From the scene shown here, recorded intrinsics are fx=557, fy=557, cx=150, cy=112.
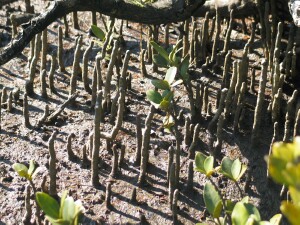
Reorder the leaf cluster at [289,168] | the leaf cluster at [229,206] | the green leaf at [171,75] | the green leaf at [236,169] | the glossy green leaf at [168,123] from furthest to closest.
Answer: the glossy green leaf at [168,123] < the green leaf at [171,75] < the green leaf at [236,169] < the leaf cluster at [229,206] < the leaf cluster at [289,168]

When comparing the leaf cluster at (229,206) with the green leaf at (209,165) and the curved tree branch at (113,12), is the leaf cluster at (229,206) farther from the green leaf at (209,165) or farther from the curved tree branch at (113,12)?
the curved tree branch at (113,12)

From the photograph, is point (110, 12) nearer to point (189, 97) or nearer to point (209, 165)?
point (189, 97)

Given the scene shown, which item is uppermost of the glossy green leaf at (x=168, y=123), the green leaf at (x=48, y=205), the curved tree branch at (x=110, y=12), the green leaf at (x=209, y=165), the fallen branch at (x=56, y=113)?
the curved tree branch at (x=110, y=12)

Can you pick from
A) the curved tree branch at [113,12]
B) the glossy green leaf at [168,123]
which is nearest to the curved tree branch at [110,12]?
the curved tree branch at [113,12]

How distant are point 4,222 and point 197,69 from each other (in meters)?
1.57

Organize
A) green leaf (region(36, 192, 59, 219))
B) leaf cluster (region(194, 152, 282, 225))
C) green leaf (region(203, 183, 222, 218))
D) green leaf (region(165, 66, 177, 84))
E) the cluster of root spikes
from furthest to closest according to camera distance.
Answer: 1. the cluster of root spikes
2. green leaf (region(165, 66, 177, 84))
3. green leaf (region(203, 183, 222, 218))
4. green leaf (region(36, 192, 59, 219))
5. leaf cluster (region(194, 152, 282, 225))

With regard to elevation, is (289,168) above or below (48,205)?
above

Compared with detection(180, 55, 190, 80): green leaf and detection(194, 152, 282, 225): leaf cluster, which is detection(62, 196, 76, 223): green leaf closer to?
detection(194, 152, 282, 225): leaf cluster

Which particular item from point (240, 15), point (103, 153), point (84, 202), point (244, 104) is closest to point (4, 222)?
point (84, 202)

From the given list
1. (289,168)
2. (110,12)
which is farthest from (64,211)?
(110,12)

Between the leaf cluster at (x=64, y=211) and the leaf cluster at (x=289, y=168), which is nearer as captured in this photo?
the leaf cluster at (x=289, y=168)

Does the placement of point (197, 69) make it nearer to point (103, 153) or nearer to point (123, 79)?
point (123, 79)

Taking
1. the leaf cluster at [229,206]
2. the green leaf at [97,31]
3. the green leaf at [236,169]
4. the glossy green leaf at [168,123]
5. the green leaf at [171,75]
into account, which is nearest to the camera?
the leaf cluster at [229,206]

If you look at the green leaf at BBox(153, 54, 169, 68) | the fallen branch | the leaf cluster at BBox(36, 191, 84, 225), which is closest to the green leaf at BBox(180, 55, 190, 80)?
the green leaf at BBox(153, 54, 169, 68)
